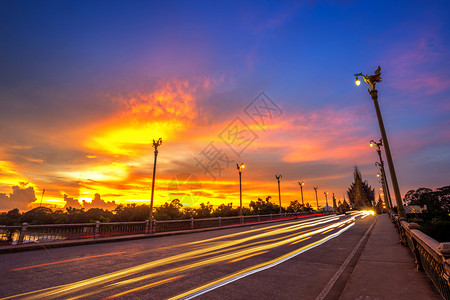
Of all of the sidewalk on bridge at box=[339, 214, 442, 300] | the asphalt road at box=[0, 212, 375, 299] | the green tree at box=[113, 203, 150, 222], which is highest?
the green tree at box=[113, 203, 150, 222]

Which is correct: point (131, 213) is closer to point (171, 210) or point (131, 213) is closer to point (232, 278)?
point (171, 210)

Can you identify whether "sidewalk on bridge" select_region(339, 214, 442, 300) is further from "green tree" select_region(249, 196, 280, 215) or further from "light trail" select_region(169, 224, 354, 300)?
"green tree" select_region(249, 196, 280, 215)

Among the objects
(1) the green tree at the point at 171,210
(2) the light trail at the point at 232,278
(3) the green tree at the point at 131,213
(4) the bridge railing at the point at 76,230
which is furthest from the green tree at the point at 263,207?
(2) the light trail at the point at 232,278

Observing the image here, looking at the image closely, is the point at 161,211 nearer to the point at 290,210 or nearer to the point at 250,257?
the point at 250,257

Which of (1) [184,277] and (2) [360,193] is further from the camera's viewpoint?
(2) [360,193]

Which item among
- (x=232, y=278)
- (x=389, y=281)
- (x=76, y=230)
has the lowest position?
(x=232, y=278)

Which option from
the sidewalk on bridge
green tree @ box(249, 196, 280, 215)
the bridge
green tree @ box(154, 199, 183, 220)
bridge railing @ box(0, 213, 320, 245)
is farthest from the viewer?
green tree @ box(249, 196, 280, 215)

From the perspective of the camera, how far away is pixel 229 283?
4.84m

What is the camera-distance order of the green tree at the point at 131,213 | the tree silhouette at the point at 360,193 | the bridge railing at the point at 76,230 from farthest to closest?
the tree silhouette at the point at 360,193, the green tree at the point at 131,213, the bridge railing at the point at 76,230

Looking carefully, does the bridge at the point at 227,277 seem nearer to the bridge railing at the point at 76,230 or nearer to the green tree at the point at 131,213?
the bridge railing at the point at 76,230

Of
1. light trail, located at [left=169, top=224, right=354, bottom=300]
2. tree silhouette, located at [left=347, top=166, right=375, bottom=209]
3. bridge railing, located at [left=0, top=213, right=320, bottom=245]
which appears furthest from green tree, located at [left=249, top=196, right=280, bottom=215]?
tree silhouette, located at [left=347, top=166, right=375, bottom=209]

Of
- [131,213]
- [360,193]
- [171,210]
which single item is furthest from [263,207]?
[360,193]

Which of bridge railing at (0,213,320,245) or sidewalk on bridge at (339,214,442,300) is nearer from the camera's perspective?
sidewalk on bridge at (339,214,442,300)

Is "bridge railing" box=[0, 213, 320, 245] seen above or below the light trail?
above
